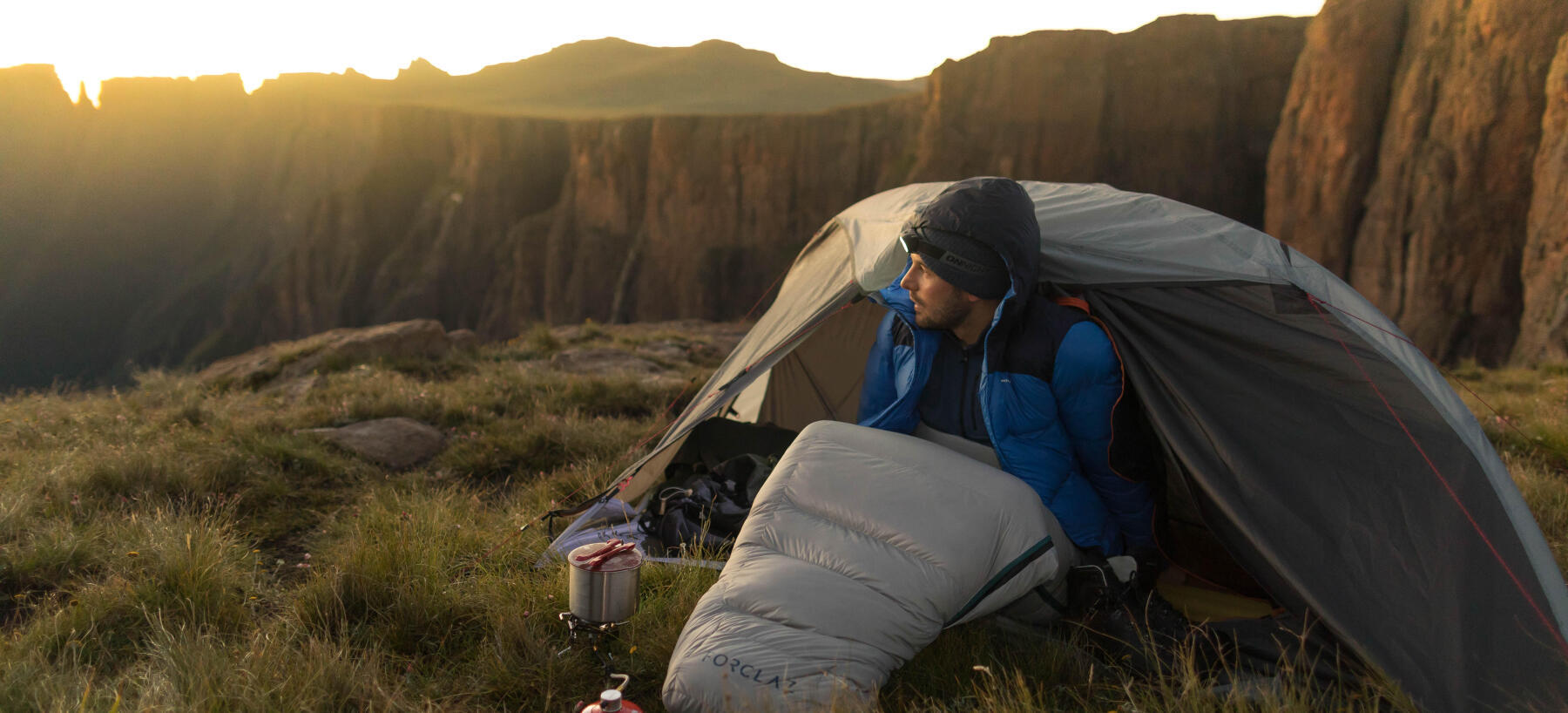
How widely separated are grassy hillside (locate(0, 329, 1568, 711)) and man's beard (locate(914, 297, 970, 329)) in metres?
0.97

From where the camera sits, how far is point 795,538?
2332mm

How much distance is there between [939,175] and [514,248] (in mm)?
16812

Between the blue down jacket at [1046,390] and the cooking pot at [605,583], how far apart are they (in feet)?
4.01

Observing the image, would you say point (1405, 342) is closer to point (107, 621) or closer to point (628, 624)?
point (628, 624)

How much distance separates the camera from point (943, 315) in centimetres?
289

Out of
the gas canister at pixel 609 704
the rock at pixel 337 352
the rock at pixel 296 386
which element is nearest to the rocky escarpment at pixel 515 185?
the rock at pixel 337 352

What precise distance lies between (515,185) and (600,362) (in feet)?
86.4

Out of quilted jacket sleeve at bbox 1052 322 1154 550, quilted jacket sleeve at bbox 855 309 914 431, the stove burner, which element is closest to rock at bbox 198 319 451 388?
quilted jacket sleeve at bbox 855 309 914 431

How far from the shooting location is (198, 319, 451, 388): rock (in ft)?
26.5

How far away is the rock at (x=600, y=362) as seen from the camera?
26.9ft

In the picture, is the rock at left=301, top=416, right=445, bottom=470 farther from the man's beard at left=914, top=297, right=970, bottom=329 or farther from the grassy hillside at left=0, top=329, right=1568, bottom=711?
the man's beard at left=914, top=297, right=970, bottom=329

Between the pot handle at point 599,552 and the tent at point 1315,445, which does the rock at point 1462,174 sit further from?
the pot handle at point 599,552

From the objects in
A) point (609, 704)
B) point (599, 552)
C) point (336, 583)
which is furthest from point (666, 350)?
point (609, 704)

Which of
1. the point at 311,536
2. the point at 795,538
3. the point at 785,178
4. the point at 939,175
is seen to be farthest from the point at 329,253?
the point at 795,538
